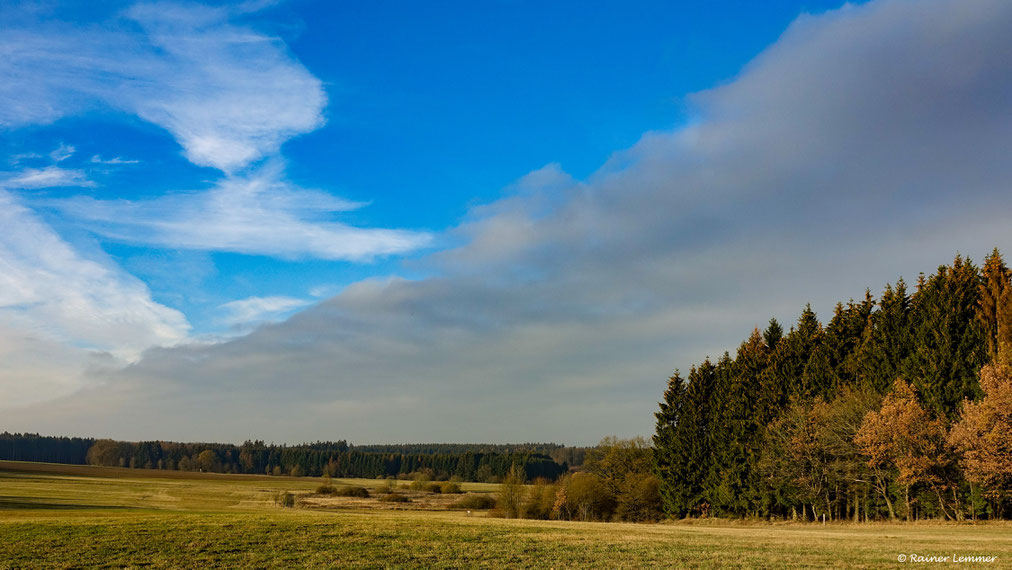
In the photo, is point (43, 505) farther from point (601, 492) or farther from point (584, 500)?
point (601, 492)

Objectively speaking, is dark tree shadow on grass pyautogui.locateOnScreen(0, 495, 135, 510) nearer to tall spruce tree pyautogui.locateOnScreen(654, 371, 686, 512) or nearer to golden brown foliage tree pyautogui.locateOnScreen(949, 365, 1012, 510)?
tall spruce tree pyautogui.locateOnScreen(654, 371, 686, 512)

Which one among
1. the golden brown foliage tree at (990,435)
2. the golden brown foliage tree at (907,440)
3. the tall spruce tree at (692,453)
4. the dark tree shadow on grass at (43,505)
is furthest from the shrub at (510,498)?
the golden brown foliage tree at (990,435)

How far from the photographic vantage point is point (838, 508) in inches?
2411

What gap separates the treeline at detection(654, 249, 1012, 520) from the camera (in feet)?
162

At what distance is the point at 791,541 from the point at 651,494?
5486cm

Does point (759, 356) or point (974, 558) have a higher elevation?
point (759, 356)

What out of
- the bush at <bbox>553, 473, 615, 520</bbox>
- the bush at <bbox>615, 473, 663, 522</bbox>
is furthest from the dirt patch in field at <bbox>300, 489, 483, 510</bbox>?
the bush at <bbox>615, 473, 663, 522</bbox>

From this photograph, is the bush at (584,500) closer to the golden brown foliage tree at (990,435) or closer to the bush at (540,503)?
the bush at (540,503)

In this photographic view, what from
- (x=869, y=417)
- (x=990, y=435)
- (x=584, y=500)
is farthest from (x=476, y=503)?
(x=990, y=435)

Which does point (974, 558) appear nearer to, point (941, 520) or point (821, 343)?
point (941, 520)

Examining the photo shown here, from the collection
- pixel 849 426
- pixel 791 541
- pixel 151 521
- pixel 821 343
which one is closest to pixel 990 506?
pixel 849 426

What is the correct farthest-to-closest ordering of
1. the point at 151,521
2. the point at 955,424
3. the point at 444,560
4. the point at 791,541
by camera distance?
the point at 955,424
the point at 151,521
the point at 791,541
the point at 444,560

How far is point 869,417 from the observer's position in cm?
5319

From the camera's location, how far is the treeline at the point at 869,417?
49344 mm
